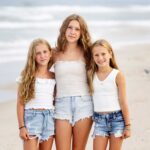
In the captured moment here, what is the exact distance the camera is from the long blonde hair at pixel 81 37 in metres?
5.78

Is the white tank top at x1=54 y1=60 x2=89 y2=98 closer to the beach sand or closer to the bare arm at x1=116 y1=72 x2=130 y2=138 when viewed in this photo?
the bare arm at x1=116 y1=72 x2=130 y2=138

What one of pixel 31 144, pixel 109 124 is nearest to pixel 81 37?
pixel 109 124

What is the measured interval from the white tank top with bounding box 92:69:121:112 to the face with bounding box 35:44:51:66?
56 centimetres

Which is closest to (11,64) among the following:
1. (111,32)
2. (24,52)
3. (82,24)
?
(24,52)

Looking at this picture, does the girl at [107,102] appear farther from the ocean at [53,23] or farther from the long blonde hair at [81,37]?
the ocean at [53,23]

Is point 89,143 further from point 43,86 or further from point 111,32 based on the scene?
point 111,32

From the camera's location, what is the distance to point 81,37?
5.84 metres

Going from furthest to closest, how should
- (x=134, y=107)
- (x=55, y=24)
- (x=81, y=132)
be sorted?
(x=55, y=24)
(x=134, y=107)
(x=81, y=132)

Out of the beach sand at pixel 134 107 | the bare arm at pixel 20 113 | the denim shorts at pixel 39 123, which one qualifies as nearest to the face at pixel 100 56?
the denim shorts at pixel 39 123

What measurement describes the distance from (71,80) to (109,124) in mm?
612

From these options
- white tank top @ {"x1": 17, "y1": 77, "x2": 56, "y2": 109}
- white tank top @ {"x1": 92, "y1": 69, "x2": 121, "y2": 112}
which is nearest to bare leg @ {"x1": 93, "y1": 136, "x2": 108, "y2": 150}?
white tank top @ {"x1": 92, "y1": 69, "x2": 121, "y2": 112}

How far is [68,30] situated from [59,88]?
619 mm

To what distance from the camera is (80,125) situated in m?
5.71

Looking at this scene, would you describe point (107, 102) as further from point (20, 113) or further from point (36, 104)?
point (20, 113)
